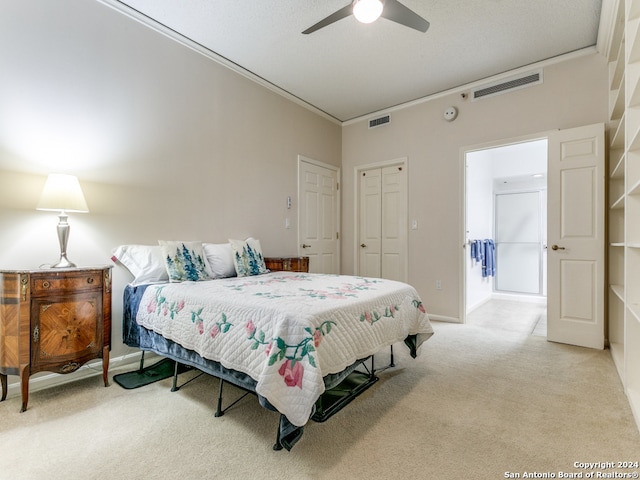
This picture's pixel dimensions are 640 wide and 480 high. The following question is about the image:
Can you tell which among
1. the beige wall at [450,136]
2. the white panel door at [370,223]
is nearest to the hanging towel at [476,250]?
the beige wall at [450,136]

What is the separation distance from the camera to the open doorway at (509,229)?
4922mm

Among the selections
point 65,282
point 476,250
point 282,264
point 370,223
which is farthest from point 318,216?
point 65,282

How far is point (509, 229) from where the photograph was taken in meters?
5.75

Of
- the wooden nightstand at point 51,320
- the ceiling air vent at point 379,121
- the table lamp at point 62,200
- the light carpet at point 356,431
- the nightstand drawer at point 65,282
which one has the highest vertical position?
the ceiling air vent at point 379,121

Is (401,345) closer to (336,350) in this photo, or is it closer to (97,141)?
(336,350)

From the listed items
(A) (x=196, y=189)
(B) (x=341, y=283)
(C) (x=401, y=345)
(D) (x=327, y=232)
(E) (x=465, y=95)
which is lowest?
(C) (x=401, y=345)

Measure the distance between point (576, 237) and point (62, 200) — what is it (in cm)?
422

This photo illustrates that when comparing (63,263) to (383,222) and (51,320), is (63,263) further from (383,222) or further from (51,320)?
(383,222)

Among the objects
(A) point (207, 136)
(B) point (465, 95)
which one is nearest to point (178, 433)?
(A) point (207, 136)

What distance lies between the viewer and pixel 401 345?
3025 millimetres

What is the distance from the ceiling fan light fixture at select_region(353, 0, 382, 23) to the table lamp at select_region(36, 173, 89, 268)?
Result: 2228 millimetres

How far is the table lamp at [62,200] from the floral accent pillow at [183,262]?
592 mm

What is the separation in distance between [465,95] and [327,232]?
2.49m
